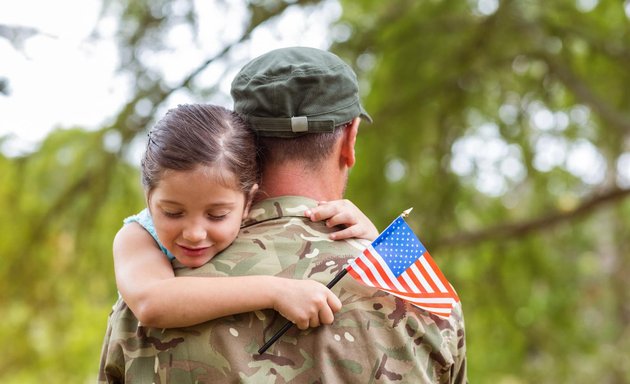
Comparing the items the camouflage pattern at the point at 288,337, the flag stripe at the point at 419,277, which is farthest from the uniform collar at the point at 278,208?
the flag stripe at the point at 419,277

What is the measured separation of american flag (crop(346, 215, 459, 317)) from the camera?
A: 1936mm

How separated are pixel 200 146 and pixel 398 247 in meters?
0.51

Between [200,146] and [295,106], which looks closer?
[200,146]

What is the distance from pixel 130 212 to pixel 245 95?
3102 mm

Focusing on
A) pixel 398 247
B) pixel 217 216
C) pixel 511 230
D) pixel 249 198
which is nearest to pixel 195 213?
pixel 217 216

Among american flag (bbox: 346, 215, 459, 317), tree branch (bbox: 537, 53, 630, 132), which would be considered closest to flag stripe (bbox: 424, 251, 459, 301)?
american flag (bbox: 346, 215, 459, 317)

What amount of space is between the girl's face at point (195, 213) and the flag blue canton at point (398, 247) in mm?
330

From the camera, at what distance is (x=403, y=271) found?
6.69 feet

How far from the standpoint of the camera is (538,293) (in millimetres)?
6660

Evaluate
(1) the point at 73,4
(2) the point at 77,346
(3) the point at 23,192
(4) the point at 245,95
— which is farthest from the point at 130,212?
(4) the point at 245,95

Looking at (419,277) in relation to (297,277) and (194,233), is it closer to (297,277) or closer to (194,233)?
(297,277)

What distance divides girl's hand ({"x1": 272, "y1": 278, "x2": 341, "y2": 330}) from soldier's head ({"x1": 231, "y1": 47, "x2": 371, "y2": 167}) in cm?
35

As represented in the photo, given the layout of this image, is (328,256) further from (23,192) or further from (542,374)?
(542,374)

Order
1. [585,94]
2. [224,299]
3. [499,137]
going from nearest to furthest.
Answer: [224,299] < [585,94] < [499,137]
